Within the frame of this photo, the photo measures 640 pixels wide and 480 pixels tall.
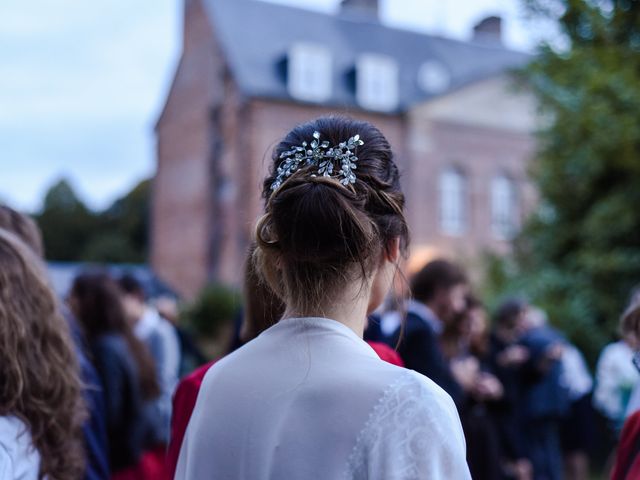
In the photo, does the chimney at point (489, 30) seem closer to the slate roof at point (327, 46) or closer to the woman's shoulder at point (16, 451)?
the slate roof at point (327, 46)

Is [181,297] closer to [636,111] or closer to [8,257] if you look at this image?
[636,111]

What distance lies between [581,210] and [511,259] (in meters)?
1.69

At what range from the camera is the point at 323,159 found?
70.7 inches

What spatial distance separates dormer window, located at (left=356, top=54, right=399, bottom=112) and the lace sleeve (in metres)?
25.0

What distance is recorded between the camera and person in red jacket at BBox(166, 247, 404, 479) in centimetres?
252

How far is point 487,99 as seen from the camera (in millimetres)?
28000

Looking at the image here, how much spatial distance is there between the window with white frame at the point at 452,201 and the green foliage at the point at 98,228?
858 inches

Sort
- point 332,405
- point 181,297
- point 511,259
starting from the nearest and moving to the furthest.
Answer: point 332,405 < point 511,259 < point 181,297

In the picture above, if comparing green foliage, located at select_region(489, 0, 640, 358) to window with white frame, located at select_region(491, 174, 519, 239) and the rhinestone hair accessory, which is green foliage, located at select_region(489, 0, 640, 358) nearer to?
the rhinestone hair accessory

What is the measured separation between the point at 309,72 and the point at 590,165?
636 inches

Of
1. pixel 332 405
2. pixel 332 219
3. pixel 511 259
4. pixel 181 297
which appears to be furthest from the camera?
pixel 181 297

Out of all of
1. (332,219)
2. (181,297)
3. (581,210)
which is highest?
(332,219)

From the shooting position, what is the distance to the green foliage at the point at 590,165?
9.90 metres

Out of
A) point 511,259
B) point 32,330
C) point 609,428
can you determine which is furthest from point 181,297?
point 32,330
